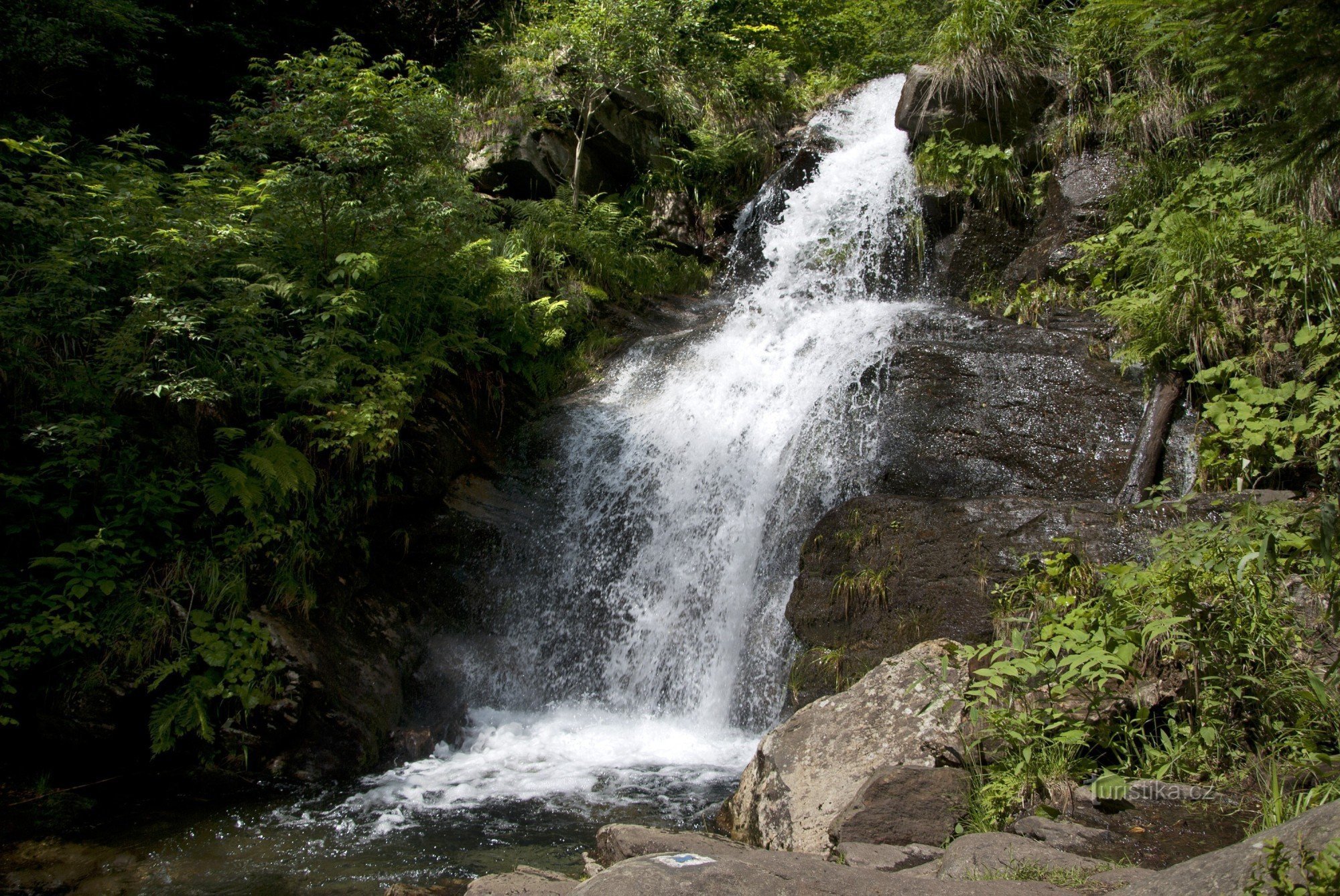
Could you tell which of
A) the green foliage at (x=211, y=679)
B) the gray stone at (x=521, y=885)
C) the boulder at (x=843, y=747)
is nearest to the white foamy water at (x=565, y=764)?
the boulder at (x=843, y=747)

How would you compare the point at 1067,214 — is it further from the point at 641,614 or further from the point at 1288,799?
the point at 1288,799

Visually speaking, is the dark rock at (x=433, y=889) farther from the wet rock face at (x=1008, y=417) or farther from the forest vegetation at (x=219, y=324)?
the wet rock face at (x=1008, y=417)

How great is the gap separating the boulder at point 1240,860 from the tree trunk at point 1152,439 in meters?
4.78

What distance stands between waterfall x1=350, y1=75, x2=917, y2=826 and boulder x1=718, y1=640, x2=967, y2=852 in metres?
0.91

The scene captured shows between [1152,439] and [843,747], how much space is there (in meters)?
4.25

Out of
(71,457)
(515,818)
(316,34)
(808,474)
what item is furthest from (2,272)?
(316,34)

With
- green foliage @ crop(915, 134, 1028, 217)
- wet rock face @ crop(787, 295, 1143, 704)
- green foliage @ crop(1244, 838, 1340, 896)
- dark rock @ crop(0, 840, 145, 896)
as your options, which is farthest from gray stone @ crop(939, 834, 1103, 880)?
green foliage @ crop(915, 134, 1028, 217)

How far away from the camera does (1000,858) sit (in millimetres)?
2863

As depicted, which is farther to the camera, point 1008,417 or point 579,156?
point 579,156

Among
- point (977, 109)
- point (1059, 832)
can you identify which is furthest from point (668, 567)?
point (977, 109)

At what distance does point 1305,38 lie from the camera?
102 inches

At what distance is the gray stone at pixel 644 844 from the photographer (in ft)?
10.3

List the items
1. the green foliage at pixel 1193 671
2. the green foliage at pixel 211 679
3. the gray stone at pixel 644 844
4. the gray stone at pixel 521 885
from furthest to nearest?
1. the green foliage at pixel 211 679
2. the green foliage at pixel 1193 671
3. the gray stone at pixel 644 844
4. the gray stone at pixel 521 885

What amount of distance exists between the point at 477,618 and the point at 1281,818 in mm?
6135
